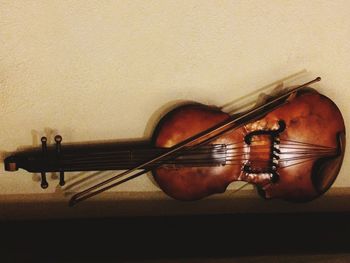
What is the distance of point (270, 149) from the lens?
1157mm

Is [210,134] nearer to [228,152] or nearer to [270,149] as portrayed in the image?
[228,152]

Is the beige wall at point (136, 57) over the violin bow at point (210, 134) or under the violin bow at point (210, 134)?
over

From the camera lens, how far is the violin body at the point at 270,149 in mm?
1118

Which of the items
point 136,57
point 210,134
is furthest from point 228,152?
point 136,57

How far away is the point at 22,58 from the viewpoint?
1.08 metres

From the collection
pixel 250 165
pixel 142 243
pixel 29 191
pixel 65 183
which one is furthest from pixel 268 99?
pixel 29 191

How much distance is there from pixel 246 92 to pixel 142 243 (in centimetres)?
57

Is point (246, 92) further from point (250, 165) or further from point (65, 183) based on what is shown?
point (65, 183)

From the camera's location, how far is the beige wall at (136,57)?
1067mm

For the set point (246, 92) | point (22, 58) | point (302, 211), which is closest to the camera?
point (22, 58)

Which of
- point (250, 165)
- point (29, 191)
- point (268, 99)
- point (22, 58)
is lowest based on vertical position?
point (29, 191)

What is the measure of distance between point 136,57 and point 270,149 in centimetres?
48

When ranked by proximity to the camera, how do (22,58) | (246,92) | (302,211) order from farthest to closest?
(302,211)
(246,92)
(22,58)

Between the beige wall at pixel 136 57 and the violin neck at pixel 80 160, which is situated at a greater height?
the beige wall at pixel 136 57
